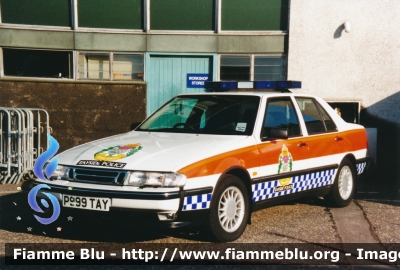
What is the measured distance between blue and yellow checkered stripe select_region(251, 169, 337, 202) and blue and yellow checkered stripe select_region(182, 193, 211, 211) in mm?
779

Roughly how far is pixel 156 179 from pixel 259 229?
1.68 metres

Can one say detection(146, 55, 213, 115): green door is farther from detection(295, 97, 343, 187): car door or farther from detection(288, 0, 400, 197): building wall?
detection(295, 97, 343, 187): car door

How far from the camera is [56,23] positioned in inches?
485

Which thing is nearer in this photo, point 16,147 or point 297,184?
point 297,184

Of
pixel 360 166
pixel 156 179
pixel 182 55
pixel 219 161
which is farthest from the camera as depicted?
pixel 182 55

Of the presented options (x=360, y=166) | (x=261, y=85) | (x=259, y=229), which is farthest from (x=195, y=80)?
(x=259, y=229)

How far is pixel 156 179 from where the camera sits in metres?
5.10

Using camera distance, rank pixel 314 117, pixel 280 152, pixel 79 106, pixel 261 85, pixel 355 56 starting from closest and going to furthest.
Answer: pixel 280 152 < pixel 261 85 < pixel 314 117 < pixel 355 56 < pixel 79 106

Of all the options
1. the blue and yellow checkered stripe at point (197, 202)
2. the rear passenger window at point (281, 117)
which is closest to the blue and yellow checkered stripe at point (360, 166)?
the rear passenger window at point (281, 117)

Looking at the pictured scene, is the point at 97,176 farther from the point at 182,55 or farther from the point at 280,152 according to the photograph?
the point at 182,55

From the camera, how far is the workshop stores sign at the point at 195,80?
489 inches

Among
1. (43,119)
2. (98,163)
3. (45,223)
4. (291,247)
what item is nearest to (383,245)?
(291,247)

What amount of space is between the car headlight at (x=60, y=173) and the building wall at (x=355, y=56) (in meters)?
7.56

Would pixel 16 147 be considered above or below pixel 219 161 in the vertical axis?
below
